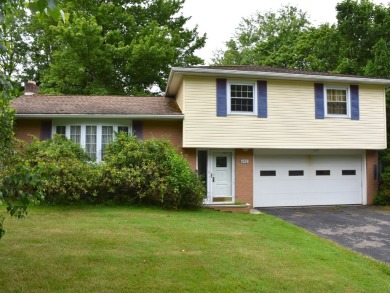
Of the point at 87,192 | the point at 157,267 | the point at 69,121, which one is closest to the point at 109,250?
the point at 157,267

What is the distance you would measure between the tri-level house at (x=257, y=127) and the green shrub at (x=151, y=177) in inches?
58.1

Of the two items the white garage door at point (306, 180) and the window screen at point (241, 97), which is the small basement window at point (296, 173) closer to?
the white garage door at point (306, 180)

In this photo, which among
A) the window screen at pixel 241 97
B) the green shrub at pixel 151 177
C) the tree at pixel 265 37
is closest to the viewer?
the green shrub at pixel 151 177

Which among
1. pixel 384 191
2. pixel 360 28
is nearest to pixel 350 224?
pixel 384 191

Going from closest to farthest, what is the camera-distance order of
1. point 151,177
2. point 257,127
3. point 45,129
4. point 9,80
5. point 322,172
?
1. point 9,80
2. point 151,177
3. point 45,129
4. point 257,127
5. point 322,172

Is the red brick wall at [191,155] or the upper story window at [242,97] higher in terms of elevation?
the upper story window at [242,97]

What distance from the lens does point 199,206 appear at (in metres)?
11.8

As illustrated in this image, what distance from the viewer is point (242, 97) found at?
43.1 feet

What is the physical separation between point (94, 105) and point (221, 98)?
510 cm

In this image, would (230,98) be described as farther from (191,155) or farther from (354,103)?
(354,103)

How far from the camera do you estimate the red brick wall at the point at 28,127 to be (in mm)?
12906

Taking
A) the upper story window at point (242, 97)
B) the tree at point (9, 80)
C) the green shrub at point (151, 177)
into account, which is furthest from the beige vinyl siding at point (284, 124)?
the tree at point (9, 80)

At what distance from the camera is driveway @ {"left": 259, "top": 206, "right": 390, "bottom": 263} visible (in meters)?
7.78

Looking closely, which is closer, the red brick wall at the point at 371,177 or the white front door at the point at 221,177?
the white front door at the point at 221,177
